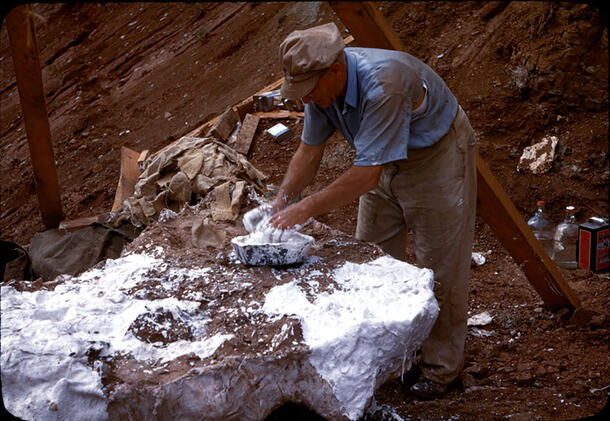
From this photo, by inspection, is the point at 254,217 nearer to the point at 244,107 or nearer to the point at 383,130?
the point at 383,130

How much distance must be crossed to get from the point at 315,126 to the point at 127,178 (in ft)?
9.02

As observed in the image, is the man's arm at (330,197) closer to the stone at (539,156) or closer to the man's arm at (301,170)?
the man's arm at (301,170)

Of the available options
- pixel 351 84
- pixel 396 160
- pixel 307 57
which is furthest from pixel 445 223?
pixel 307 57

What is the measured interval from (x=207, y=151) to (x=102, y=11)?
273 inches

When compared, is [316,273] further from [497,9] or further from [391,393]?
[497,9]

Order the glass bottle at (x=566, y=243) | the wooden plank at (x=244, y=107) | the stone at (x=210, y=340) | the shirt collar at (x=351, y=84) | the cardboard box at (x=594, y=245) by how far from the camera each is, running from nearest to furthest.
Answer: the stone at (x=210, y=340)
the shirt collar at (x=351, y=84)
the cardboard box at (x=594, y=245)
the glass bottle at (x=566, y=243)
the wooden plank at (x=244, y=107)

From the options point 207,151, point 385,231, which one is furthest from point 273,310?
point 207,151

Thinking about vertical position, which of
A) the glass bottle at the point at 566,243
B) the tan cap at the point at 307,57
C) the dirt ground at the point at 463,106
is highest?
the tan cap at the point at 307,57

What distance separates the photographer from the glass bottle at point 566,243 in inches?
179

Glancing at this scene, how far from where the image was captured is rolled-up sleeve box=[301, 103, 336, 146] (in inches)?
113

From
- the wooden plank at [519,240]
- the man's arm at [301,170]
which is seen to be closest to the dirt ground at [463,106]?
the wooden plank at [519,240]

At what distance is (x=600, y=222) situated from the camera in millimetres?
4156

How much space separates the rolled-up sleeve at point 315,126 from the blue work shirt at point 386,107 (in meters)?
0.03

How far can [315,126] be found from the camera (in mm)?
2902
